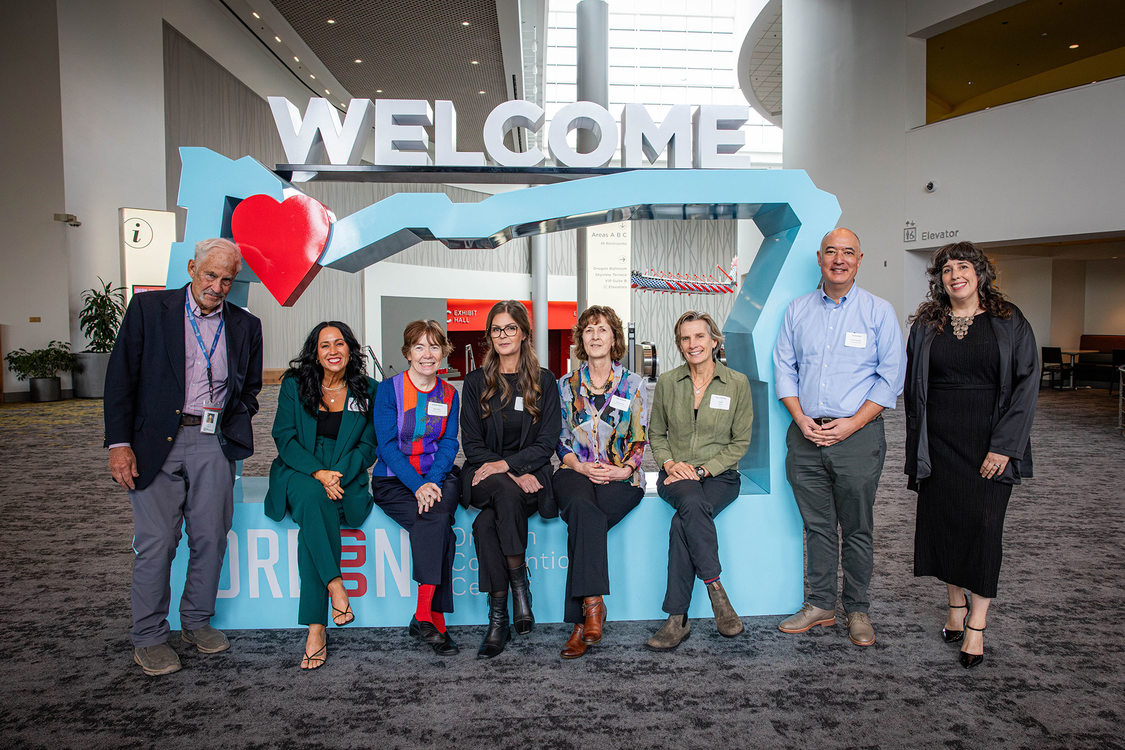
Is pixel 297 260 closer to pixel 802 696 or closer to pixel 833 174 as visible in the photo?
pixel 802 696

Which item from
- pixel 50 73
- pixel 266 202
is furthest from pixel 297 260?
Result: pixel 50 73

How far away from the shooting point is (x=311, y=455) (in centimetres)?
269

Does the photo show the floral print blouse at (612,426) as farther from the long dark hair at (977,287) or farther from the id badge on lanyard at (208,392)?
the id badge on lanyard at (208,392)

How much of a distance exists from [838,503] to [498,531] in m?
1.38

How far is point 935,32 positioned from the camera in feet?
31.7

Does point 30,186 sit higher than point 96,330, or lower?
higher


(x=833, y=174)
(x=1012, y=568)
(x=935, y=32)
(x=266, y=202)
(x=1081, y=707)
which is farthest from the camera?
(x=833, y=174)

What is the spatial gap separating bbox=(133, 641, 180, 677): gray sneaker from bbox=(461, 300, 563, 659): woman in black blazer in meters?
1.11

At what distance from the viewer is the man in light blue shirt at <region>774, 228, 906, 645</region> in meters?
2.64

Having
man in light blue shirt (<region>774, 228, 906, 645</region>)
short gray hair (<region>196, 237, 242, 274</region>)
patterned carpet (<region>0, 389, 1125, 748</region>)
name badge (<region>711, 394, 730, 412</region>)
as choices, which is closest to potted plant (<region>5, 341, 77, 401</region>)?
patterned carpet (<region>0, 389, 1125, 748</region>)

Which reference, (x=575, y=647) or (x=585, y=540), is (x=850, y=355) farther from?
(x=575, y=647)

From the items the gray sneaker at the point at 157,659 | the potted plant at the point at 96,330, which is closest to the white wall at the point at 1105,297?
the gray sneaker at the point at 157,659

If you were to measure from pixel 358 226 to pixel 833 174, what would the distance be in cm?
1050

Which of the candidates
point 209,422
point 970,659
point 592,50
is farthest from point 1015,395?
point 592,50
